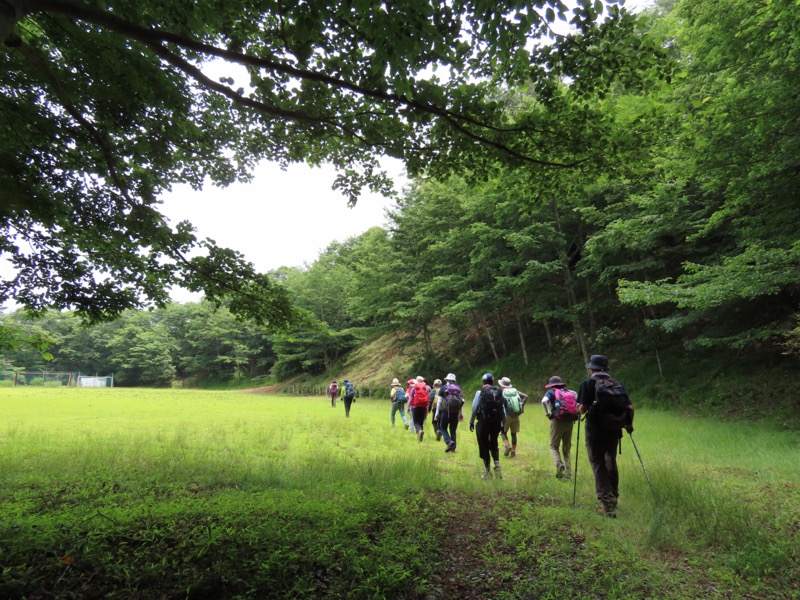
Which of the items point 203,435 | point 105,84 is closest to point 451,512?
point 105,84

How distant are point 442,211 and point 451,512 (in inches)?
956

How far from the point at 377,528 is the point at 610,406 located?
318 centimetres

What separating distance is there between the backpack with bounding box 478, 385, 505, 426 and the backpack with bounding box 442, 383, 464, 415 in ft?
7.88

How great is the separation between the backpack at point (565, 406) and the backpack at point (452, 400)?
2.36m

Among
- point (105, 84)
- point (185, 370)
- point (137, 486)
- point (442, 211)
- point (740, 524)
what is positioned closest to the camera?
point (740, 524)

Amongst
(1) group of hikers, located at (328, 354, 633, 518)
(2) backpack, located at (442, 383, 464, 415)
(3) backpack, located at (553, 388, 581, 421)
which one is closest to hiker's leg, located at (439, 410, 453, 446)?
(1) group of hikers, located at (328, 354, 633, 518)

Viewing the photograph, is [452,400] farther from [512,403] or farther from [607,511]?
[607,511]

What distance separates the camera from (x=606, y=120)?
437cm

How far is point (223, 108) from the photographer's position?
595 cm

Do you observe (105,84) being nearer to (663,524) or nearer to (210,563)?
(210,563)

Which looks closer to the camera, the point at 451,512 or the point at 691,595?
the point at 691,595

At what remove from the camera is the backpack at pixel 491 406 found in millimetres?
6461

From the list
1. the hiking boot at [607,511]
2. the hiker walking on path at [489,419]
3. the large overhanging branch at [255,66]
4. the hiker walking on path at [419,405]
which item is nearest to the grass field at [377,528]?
the hiking boot at [607,511]

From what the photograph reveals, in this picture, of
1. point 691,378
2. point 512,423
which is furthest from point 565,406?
point 691,378
